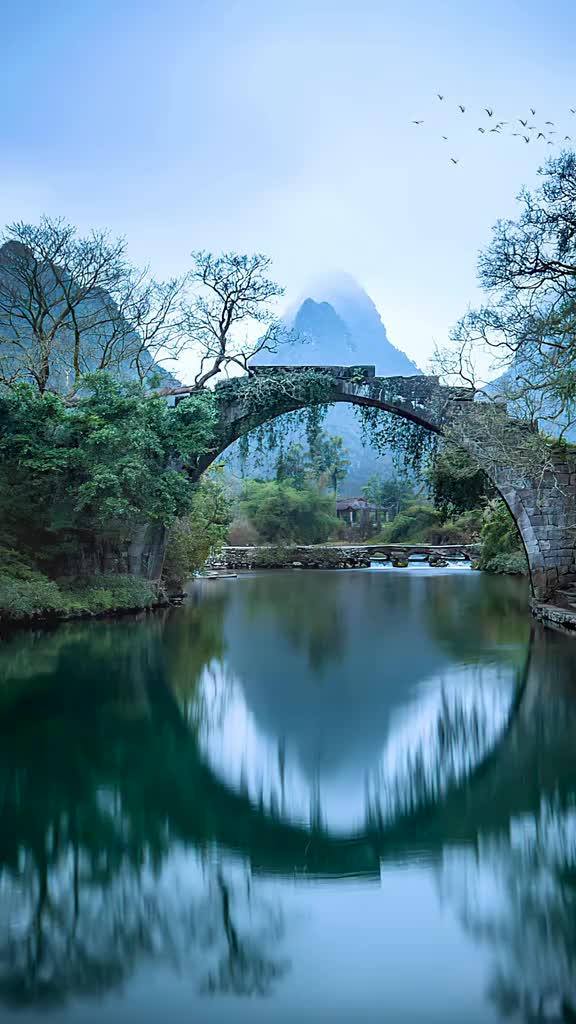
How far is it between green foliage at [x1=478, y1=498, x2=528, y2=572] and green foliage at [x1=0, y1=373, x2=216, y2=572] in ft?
47.2

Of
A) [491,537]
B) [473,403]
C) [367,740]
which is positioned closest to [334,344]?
[491,537]

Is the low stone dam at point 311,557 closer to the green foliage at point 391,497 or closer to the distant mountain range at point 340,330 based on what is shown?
the green foliage at point 391,497

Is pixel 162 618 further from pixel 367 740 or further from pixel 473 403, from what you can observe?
pixel 367 740

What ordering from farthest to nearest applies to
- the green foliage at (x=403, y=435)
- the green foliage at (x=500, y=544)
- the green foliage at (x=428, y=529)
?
the green foliage at (x=428, y=529)
the green foliage at (x=500, y=544)
the green foliage at (x=403, y=435)

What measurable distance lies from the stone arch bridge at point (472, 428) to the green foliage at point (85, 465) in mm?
1669

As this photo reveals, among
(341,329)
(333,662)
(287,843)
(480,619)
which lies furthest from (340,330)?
(287,843)

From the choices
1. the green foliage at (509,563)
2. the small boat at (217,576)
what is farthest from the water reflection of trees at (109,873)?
the green foliage at (509,563)

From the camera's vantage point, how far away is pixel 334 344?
144 metres

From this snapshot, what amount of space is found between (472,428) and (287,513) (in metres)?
25.7

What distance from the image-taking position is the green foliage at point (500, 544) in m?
25.4

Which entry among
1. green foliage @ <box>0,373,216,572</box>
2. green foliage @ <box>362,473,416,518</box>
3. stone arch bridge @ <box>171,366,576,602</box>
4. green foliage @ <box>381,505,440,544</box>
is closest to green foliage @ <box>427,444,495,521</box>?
stone arch bridge @ <box>171,366,576,602</box>

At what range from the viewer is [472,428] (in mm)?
13820

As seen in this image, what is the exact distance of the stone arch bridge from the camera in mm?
13031

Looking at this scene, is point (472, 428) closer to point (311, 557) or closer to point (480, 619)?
point (480, 619)
